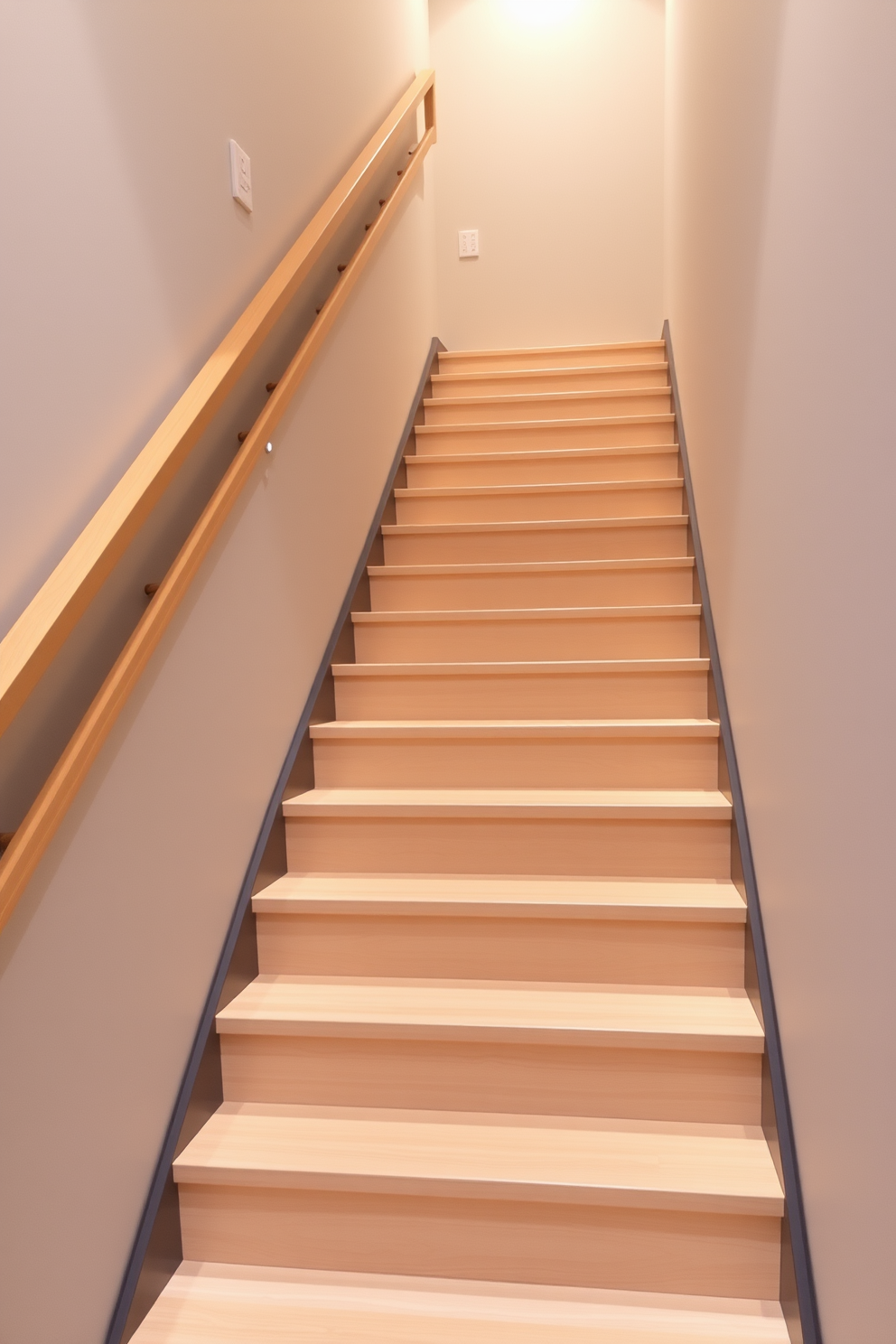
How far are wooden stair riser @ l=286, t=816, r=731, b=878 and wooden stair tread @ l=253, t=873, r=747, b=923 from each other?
41 millimetres

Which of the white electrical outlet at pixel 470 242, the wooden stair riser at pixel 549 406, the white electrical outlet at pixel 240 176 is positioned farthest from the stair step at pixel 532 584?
the white electrical outlet at pixel 470 242

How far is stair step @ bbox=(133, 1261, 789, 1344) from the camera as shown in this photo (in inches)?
58.6

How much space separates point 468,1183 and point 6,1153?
0.75 meters

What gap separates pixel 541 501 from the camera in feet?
11.8

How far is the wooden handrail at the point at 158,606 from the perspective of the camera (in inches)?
49.0

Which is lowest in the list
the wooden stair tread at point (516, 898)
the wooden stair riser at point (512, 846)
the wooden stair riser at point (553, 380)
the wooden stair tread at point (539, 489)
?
the wooden stair tread at point (516, 898)

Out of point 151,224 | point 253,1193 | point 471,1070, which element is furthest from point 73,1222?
point 151,224

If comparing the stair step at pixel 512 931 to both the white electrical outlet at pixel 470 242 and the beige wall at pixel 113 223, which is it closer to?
the beige wall at pixel 113 223

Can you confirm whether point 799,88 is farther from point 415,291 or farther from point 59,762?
point 415,291

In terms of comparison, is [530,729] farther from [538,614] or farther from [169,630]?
[169,630]

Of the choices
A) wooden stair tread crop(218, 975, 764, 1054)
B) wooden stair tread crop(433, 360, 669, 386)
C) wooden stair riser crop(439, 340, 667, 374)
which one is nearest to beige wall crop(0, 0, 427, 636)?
wooden stair tread crop(218, 975, 764, 1054)

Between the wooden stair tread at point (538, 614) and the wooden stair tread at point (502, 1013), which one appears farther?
the wooden stair tread at point (538, 614)

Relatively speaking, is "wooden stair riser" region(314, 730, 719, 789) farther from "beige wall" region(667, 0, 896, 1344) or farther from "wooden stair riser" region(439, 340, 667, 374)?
"wooden stair riser" region(439, 340, 667, 374)

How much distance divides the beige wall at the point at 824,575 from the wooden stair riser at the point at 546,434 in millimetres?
1568
